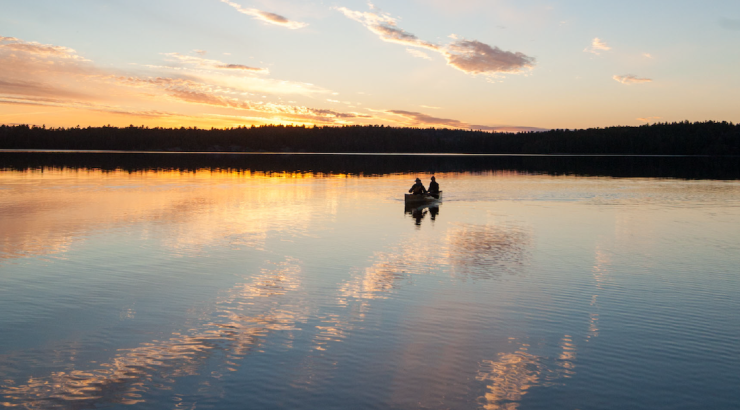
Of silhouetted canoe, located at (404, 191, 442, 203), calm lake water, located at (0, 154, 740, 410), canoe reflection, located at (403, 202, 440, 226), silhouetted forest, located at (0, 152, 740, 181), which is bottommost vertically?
calm lake water, located at (0, 154, 740, 410)

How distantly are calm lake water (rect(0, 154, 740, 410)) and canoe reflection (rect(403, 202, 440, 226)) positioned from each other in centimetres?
551

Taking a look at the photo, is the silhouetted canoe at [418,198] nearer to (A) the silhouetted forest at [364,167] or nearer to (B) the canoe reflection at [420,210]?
(B) the canoe reflection at [420,210]

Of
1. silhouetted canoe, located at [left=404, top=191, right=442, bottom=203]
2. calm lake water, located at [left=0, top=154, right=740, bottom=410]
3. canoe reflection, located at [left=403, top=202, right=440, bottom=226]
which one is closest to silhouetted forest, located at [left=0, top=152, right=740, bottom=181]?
silhouetted canoe, located at [left=404, top=191, right=442, bottom=203]

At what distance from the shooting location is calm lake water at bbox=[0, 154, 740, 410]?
7.93 metres

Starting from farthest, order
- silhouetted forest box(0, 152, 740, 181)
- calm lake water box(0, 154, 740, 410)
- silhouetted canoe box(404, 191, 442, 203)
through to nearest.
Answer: silhouetted forest box(0, 152, 740, 181) → silhouetted canoe box(404, 191, 442, 203) → calm lake water box(0, 154, 740, 410)

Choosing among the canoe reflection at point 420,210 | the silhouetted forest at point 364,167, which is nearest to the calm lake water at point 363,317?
the canoe reflection at point 420,210

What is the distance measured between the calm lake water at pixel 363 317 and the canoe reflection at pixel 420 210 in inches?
217

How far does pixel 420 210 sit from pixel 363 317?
2284 centimetres

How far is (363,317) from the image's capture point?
11.2 meters

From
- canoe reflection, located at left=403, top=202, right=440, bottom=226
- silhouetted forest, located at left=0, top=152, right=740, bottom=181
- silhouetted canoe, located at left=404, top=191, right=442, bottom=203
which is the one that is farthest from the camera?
silhouetted forest, located at left=0, top=152, right=740, bottom=181

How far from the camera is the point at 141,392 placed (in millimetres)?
7727

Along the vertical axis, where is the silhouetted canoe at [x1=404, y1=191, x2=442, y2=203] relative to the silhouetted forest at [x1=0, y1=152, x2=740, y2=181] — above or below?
below

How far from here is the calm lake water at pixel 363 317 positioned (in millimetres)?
7926

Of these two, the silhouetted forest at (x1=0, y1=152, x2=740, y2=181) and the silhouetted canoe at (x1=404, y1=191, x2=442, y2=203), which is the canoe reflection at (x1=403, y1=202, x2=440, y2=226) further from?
the silhouetted forest at (x1=0, y1=152, x2=740, y2=181)
